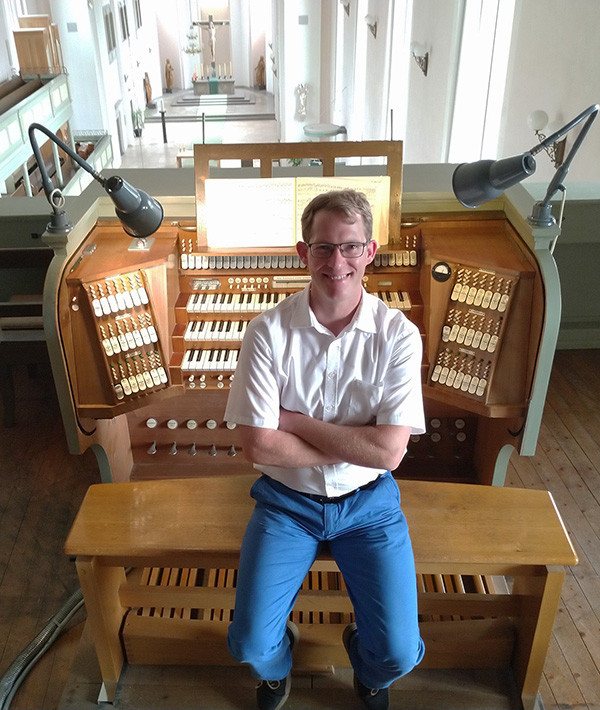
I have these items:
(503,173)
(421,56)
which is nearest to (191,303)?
(503,173)

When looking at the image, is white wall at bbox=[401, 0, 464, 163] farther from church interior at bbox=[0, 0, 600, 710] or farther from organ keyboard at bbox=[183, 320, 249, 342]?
organ keyboard at bbox=[183, 320, 249, 342]

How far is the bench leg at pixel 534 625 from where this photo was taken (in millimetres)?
2121

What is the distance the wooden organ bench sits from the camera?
2131 mm

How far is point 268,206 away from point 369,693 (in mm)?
1935

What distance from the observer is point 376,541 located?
1997 millimetres

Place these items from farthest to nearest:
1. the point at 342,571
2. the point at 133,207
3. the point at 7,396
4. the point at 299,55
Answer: the point at 299,55 → the point at 7,396 → the point at 133,207 → the point at 342,571

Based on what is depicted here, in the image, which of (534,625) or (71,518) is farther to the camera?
(71,518)

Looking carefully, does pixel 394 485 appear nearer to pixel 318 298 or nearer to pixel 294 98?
pixel 318 298

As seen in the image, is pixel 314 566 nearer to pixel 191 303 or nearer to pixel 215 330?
pixel 215 330

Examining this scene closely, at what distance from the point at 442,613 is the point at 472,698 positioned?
293 mm

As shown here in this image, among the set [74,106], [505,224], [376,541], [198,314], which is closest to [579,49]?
[505,224]

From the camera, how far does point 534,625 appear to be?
87.0 inches

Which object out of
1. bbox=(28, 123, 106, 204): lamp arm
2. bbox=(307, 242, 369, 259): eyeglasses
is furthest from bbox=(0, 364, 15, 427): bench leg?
bbox=(307, 242, 369, 259): eyeglasses

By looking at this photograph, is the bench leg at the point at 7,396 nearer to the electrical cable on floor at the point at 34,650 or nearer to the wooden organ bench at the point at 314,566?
the electrical cable on floor at the point at 34,650
